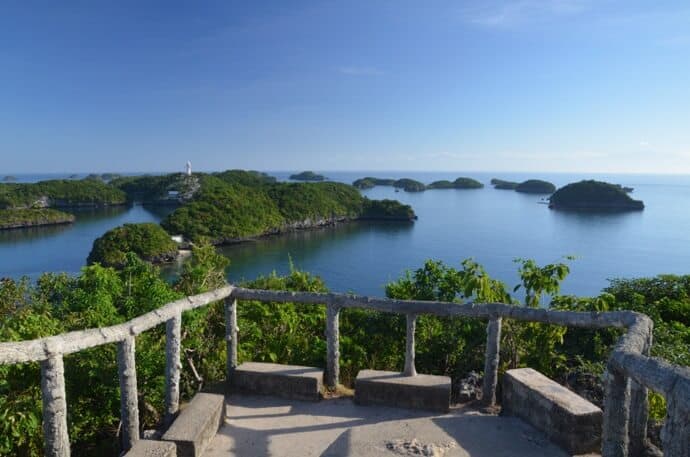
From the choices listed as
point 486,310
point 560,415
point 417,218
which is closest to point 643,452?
point 560,415

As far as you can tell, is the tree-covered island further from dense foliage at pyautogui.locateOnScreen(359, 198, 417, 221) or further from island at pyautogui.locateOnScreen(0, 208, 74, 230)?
island at pyautogui.locateOnScreen(0, 208, 74, 230)

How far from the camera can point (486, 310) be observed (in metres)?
5.51

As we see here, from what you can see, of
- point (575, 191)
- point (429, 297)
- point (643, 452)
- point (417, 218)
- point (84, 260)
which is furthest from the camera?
point (575, 191)

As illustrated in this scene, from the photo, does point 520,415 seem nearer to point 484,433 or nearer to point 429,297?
point 484,433

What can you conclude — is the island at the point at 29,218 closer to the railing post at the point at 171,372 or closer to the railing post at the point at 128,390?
the railing post at the point at 171,372

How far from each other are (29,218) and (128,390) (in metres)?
108

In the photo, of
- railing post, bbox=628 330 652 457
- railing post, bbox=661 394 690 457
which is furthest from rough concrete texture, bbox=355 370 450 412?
railing post, bbox=661 394 690 457

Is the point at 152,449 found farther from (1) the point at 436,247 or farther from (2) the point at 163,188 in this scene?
(2) the point at 163,188

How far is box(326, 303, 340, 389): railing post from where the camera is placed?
6.00m

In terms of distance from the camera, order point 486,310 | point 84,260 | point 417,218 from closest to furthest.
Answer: point 486,310 → point 84,260 → point 417,218

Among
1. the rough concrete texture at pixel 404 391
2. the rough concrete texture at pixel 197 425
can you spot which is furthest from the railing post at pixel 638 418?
the rough concrete texture at pixel 197 425

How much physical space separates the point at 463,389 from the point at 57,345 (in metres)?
4.64

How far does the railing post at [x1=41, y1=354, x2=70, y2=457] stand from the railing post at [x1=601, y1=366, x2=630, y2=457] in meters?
4.46

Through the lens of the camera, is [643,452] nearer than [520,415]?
Yes
